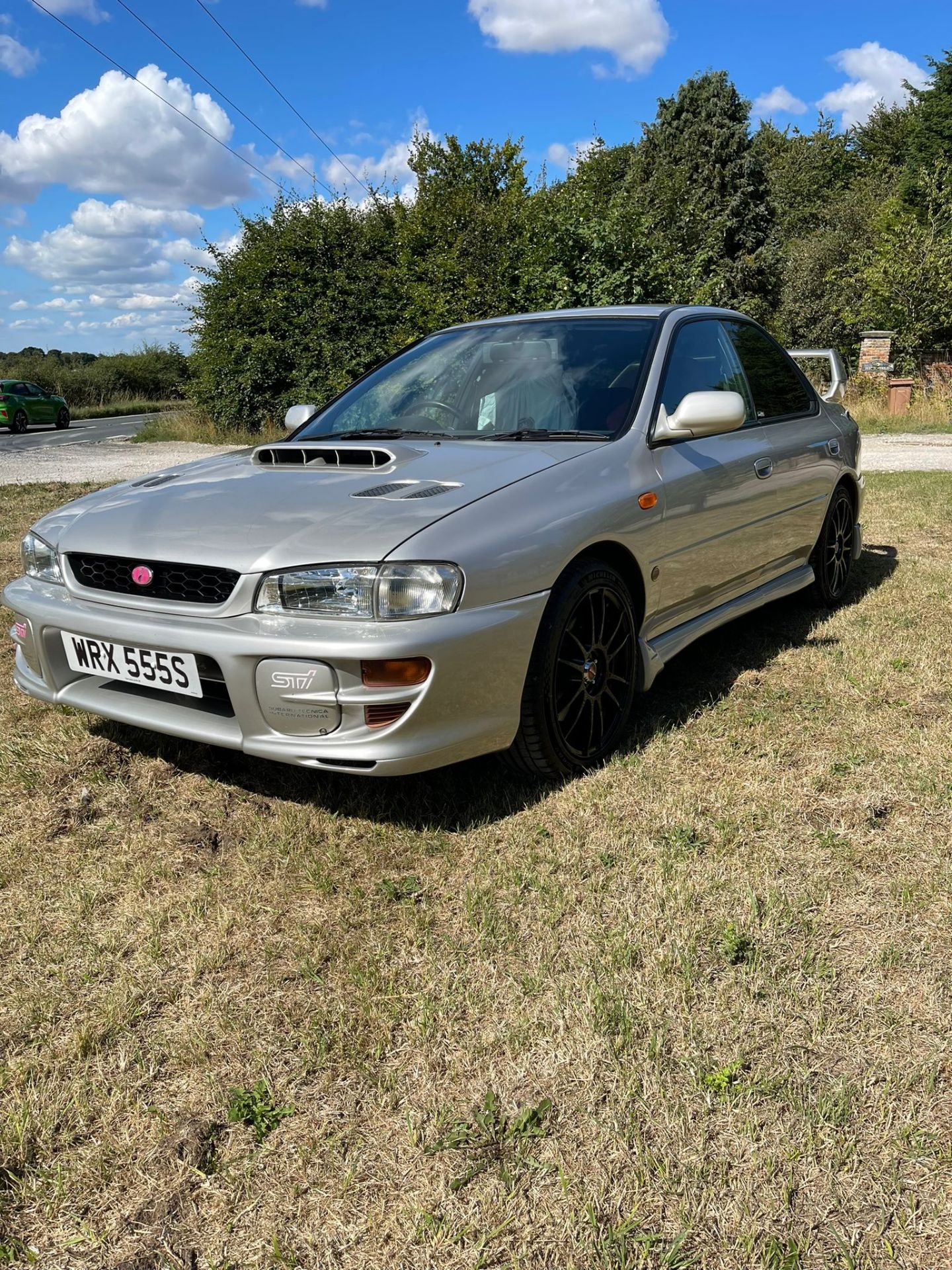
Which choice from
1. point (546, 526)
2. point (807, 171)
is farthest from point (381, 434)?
point (807, 171)

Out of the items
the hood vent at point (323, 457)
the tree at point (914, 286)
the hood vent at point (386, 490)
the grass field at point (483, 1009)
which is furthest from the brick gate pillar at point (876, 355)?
the hood vent at point (386, 490)

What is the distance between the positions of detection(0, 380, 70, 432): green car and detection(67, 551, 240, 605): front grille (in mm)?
25728

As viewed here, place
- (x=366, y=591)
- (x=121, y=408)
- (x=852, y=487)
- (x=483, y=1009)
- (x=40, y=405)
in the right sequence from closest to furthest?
(x=483, y=1009) < (x=366, y=591) < (x=852, y=487) < (x=40, y=405) < (x=121, y=408)

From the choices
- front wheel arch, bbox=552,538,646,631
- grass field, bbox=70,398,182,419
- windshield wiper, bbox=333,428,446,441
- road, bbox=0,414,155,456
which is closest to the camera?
front wheel arch, bbox=552,538,646,631

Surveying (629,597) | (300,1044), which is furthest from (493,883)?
(629,597)

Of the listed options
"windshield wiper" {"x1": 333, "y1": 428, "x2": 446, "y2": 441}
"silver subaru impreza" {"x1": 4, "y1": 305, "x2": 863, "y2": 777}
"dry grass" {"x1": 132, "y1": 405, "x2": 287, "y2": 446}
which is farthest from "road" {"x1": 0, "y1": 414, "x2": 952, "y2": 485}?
"silver subaru impreza" {"x1": 4, "y1": 305, "x2": 863, "y2": 777}

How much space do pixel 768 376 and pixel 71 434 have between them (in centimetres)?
2357

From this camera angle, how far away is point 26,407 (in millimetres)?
26172

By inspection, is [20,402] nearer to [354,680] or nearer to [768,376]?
[768,376]

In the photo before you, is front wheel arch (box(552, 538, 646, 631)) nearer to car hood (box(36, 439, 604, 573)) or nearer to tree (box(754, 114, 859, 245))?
car hood (box(36, 439, 604, 573))

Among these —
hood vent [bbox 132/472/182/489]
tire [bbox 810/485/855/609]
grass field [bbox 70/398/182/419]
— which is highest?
grass field [bbox 70/398/182/419]

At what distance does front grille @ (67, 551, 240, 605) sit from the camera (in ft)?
8.32

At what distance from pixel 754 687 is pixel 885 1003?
1.95 meters

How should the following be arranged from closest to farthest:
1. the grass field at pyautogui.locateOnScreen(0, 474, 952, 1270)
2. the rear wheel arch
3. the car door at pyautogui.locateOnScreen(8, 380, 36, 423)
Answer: the grass field at pyautogui.locateOnScreen(0, 474, 952, 1270) → the rear wheel arch → the car door at pyautogui.locateOnScreen(8, 380, 36, 423)
